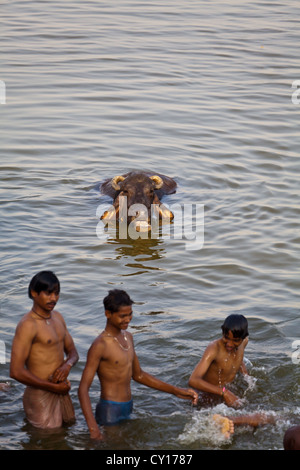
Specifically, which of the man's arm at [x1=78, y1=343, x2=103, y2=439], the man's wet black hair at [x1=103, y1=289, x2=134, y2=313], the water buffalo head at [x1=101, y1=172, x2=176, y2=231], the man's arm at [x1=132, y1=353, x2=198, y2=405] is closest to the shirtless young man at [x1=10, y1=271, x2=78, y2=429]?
the man's arm at [x1=78, y1=343, x2=103, y2=439]

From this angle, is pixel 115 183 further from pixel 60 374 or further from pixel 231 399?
pixel 60 374

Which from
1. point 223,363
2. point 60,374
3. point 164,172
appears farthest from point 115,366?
point 164,172

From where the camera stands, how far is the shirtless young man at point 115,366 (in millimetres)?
6363

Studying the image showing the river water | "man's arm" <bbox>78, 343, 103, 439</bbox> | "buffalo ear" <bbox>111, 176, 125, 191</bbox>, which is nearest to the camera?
"man's arm" <bbox>78, 343, 103, 439</bbox>

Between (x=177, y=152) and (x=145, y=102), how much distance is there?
3.31 meters

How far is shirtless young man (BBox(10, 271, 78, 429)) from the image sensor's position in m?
6.23

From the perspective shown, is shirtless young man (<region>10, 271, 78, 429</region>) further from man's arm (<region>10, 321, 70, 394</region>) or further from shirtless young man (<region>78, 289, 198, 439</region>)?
shirtless young man (<region>78, 289, 198, 439</region>)

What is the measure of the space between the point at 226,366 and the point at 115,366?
1.28 m

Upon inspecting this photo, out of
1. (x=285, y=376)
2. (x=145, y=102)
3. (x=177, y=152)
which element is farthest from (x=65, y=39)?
(x=285, y=376)

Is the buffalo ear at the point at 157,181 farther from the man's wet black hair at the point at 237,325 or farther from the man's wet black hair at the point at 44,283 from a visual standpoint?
the man's wet black hair at the point at 44,283

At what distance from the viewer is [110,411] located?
6.59 metres

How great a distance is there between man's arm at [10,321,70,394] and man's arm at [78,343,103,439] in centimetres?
24

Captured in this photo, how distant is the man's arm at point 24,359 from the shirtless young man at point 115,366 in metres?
0.33

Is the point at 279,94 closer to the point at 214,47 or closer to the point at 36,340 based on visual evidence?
the point at 214,47
